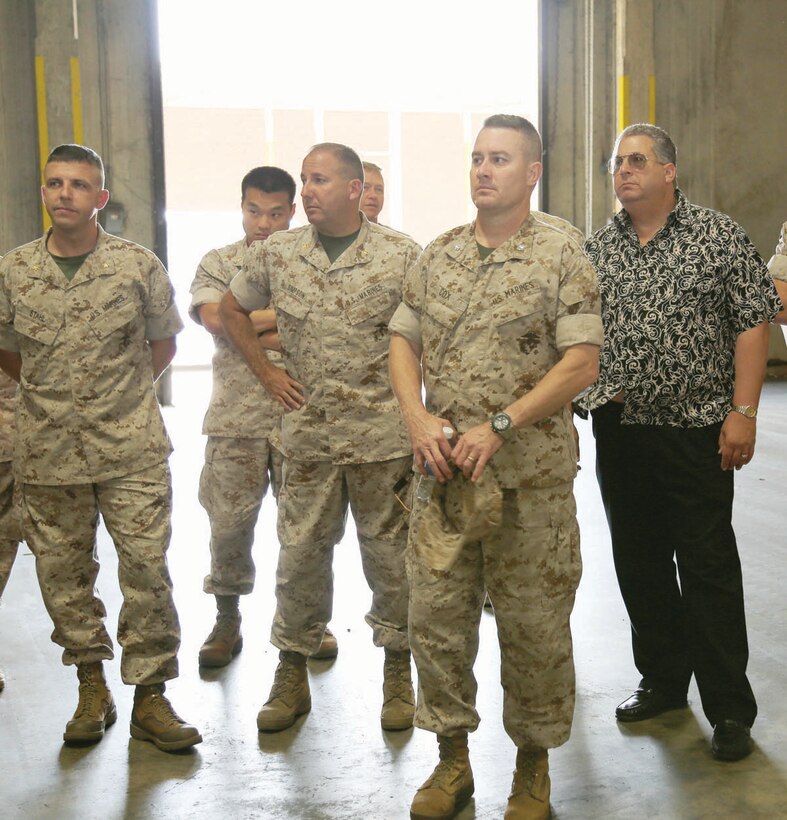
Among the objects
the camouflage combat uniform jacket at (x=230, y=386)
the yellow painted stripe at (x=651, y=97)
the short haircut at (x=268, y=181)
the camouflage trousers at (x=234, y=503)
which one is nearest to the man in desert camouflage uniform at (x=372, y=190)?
the short haircut at (x=268, y=181)

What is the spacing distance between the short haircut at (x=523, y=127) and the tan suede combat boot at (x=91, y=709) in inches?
73.8

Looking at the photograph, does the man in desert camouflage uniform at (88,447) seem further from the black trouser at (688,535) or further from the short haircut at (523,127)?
the black trouser at (688,535)

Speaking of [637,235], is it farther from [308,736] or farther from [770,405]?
[770,405]

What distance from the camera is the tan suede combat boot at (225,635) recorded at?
3.69 m

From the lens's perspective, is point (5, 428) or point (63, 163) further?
point (5, 428)

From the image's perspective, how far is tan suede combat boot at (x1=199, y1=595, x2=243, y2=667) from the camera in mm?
3693

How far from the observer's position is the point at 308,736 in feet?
10.1

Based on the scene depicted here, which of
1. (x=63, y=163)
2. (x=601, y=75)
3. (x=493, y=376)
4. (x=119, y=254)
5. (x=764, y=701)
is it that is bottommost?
(x=764, y=701)

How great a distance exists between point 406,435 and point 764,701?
1.35 m

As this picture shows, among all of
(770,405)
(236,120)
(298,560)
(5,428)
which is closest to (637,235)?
(298,560)

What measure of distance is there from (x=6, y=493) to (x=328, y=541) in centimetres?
108

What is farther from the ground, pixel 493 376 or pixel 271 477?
pixel 493 376

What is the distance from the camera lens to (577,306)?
2.53m

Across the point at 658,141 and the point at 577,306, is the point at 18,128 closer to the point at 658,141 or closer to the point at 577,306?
the point at 658,141
